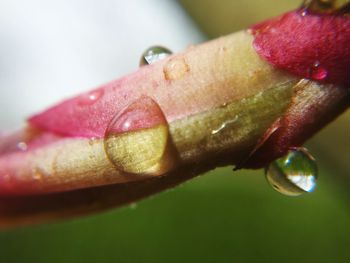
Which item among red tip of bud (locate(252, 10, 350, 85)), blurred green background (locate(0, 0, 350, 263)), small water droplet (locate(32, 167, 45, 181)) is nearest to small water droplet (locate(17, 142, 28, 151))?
small water droplet (locate(32, 167, 45, 181))

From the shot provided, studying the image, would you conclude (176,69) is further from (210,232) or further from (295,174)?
(210,232)

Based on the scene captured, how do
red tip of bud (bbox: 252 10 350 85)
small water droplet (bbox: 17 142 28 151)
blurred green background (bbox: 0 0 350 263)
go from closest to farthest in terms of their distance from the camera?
1. red tip of bud (bbox: 252 10 350 85)
2. small water droplet (bbox: 17 142 28 151)
3. blurred green background (bbox: 0 0 350 263)

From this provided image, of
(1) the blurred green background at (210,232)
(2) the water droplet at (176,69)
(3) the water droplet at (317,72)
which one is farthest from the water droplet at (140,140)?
(1) the blurred green background at (210,232)

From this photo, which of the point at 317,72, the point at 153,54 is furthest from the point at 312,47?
the point at 153,54

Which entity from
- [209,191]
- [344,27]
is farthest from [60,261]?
[344,27]

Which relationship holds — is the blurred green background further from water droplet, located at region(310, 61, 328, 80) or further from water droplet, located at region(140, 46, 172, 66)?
water droplet, located at region(310, 61, 328, 80)
